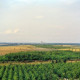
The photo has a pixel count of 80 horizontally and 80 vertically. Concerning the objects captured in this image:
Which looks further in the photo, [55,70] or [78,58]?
[78,58]

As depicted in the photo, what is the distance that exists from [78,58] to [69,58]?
314 centimetres

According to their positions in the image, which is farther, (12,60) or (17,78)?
(12,60)

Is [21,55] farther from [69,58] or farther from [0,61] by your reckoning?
[69,58]

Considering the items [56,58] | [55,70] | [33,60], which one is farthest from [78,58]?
[55,70]

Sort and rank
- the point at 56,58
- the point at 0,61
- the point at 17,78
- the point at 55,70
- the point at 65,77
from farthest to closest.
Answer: the point at 56,58 → the point at 0,61 → the point at 55,70 → the point at 65,77 → the point at 17,78

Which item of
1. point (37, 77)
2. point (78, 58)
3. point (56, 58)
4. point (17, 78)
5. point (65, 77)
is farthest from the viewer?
point (78, 58)

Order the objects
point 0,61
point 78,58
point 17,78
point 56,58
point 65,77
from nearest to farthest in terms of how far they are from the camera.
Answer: point 17,78
point 65,77
point 0,61
point 56,58
point 78,58

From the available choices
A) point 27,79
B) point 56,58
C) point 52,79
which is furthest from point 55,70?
point 56,58

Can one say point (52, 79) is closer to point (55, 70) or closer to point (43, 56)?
point (55, 70)

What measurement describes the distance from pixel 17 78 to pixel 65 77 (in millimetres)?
7154

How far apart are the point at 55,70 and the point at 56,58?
16.7 metres

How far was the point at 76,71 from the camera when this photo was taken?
80.2 ft

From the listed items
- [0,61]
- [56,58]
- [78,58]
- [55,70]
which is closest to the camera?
[55,70]

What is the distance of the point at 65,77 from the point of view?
23.0 metres
